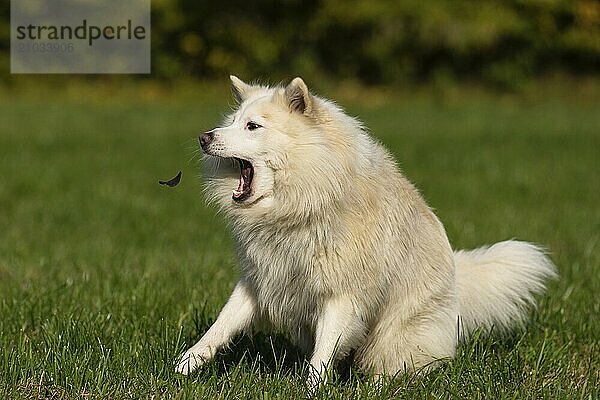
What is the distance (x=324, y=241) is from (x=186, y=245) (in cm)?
464

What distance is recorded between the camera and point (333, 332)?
14.1 feet

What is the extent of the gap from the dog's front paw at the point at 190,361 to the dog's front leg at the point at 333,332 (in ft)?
1.66

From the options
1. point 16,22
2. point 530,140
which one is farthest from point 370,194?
point 16,22

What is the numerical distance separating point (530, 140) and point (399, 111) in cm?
495

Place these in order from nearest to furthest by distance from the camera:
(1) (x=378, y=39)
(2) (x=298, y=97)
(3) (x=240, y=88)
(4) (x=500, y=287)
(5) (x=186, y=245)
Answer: (2) (x=298, y=97), (3) (x=240, y=88), (4) (x=500, y=287), (5) (x=186, y=245), (1) (x=378, y=39)

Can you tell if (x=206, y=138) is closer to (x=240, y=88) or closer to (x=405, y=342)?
(x=240, y=88)

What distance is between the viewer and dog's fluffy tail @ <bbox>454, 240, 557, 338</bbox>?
16.3 ft

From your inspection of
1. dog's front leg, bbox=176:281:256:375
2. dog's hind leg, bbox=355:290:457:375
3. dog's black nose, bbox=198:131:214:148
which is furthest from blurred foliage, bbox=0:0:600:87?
dog's black nose, bbox=198:131:214:148

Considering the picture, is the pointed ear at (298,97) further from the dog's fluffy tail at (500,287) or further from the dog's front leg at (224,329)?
the dog's fluffy tail at (500,287)

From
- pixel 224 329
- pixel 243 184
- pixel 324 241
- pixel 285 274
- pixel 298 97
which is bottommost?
pixel 224 329

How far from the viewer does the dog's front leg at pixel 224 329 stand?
14.4 ft

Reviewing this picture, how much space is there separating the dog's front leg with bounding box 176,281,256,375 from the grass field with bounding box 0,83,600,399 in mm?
62

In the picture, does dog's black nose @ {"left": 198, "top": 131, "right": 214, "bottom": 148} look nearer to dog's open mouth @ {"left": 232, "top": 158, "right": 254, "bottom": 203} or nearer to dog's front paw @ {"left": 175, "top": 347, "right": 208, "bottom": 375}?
dog's open mouth @ {"left": 232, "top": 158, "right": 254, "bottom": 203}

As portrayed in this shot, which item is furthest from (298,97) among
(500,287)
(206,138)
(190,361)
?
(500,287)
